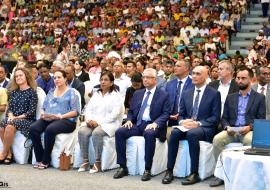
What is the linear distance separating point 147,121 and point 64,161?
49.0 inches

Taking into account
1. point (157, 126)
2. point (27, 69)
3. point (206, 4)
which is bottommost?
point (157, 126)

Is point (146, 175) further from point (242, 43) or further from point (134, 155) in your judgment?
point (242, 43)

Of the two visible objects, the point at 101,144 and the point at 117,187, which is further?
the point at 101,144

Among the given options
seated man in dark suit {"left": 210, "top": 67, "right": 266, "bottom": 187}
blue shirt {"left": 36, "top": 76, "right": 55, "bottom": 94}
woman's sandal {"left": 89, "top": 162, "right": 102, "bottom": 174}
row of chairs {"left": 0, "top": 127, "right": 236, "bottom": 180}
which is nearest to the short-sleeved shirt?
row of chairs {"left": 0, "top": 127, "right": 236, "bottom": 180}

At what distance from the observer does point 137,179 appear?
7.55 metres

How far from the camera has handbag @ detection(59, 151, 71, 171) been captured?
8.05 metres

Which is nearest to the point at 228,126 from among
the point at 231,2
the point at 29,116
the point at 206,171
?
the point at 206,171

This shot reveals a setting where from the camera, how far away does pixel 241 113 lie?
747 cm

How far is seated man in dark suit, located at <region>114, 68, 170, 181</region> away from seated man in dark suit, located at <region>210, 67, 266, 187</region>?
0.78m

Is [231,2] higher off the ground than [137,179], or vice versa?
[231,2]

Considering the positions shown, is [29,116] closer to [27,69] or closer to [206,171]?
[27,69]

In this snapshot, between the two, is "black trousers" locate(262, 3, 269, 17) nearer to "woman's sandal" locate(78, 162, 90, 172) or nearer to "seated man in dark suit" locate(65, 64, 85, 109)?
"seated man in dark suit" locate(65, 64, 85, 109)

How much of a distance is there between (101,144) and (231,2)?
41.5 feet

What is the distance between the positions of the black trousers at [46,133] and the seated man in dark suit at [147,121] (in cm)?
90
